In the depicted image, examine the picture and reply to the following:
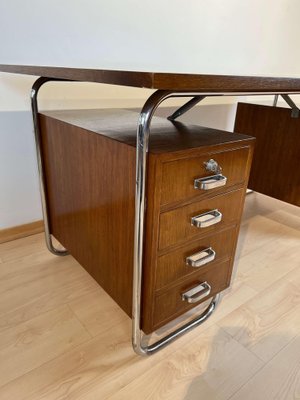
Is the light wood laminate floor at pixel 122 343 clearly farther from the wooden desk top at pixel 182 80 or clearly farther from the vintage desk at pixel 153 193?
the wooden desk top at pixel 182 80

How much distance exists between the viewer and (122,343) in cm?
87

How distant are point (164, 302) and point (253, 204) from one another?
4.06ft

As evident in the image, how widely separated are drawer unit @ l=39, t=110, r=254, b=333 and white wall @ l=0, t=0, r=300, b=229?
336 mm

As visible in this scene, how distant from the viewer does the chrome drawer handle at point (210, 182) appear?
0.69m

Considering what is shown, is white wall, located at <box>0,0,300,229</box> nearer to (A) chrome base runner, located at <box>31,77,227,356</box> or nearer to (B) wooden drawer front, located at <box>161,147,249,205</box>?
(A) chrome base runner, located at <box>31,77,227,356</box>

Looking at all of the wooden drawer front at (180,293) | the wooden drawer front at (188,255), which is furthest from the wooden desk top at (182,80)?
the wooden drawer front at (180,293)

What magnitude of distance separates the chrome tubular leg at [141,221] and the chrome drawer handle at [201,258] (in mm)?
144

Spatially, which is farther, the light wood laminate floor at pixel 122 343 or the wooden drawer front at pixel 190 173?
the light wood laminate floor at pixel 122 343

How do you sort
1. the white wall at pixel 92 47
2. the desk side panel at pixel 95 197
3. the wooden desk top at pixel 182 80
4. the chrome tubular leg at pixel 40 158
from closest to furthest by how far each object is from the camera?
1. the wooden desk top at pixel 182 80
2. the desk side panel at pixel 95 197
3. the chrome tubular leg at pixel 40 158
4. the white wall at pixel 92 47

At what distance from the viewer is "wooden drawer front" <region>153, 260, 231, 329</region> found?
77 cm

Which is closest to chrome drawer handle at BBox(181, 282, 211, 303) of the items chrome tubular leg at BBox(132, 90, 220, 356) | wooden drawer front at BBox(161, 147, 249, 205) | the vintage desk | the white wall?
the vintage desk

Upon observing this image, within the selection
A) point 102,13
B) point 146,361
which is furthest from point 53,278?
point 102,13

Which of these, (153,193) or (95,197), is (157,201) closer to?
(153,193)

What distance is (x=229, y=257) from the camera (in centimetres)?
91
